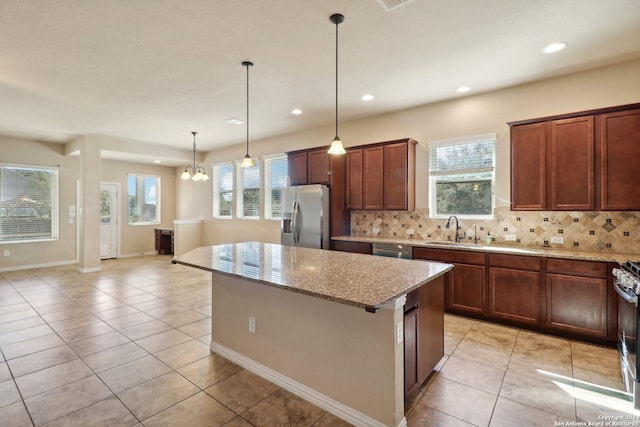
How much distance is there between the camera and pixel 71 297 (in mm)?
4730

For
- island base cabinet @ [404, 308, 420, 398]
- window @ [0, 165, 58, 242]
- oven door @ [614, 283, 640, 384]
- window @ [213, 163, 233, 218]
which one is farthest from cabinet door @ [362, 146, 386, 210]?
window @ [0, 165, 58, 242]

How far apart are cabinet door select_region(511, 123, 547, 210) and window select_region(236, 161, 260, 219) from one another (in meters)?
4.97

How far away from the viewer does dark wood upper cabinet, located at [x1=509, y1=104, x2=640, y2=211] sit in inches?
120

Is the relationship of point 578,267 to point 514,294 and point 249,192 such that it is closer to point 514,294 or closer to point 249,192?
point 514,294

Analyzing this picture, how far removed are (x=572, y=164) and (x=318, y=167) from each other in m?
3.37

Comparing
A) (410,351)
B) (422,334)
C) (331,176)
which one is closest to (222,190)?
(331,176)

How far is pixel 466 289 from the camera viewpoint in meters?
3.73

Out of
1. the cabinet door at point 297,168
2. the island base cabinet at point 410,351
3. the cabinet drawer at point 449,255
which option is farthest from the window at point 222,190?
the island base cabinet at point 410,351

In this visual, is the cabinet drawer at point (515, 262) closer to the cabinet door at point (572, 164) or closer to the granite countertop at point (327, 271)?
the cabinet door at point (572, 164)

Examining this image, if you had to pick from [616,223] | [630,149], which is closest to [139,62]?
[630,149]

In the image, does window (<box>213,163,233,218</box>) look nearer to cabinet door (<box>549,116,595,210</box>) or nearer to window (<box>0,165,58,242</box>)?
window (<box>0,165,58,242</box>)

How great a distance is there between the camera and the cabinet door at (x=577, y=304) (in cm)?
297

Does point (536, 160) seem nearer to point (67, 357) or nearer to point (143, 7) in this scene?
point (143, 7)

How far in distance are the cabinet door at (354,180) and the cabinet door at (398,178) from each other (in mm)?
453
